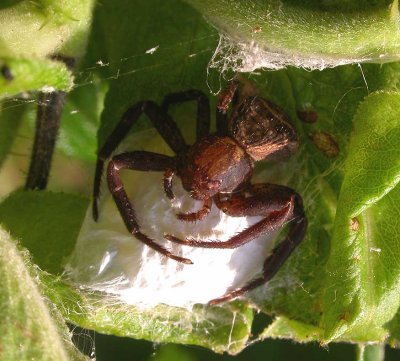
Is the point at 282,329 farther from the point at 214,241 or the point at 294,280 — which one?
the point at 214,241

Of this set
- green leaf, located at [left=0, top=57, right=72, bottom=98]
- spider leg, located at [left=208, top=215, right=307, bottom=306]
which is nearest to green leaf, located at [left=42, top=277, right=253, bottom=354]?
spider leg, located at [left=208, top=215, right=307, bottom=306]

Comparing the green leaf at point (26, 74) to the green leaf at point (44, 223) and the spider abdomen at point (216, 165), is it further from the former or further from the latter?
the spider abdomen at point (216, 165)

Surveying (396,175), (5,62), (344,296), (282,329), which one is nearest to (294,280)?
(282,329)

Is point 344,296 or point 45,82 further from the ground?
point 45,82

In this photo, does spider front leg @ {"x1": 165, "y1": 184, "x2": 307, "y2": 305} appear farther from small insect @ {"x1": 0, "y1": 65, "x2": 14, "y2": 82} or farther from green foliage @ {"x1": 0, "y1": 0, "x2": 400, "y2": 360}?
small insect @ {"x1": 0, "y1": 65, "x2": 14, "y2": 82}

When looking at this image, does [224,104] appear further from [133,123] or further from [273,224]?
[273,224]

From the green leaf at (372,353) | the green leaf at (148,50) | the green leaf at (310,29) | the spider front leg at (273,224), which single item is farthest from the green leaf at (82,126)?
the green leaf at (372,353)
